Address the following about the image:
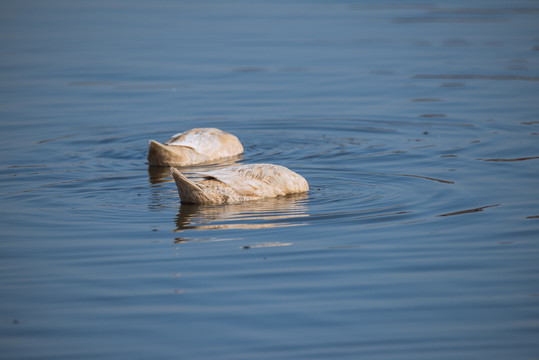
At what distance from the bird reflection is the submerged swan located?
78mm

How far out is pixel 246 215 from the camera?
27.2 ft

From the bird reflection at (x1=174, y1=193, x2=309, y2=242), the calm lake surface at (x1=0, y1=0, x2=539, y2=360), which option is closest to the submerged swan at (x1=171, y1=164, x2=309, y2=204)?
the bird reflection at (x1=174, y1=193, x2=309, y2=242)

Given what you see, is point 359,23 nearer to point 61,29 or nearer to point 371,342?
point 61,29

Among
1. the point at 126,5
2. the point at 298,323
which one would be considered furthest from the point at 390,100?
the point at 126,5

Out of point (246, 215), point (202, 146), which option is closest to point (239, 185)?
point (246, 215)

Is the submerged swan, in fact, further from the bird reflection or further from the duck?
the duck

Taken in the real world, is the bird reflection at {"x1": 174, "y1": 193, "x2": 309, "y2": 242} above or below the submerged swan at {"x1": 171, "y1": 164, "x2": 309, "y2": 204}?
below

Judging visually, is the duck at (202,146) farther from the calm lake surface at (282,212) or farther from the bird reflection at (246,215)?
the bird reflection at (246,215)

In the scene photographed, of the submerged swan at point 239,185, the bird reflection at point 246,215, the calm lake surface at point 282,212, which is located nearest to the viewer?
the calm lake surface at point 282,212

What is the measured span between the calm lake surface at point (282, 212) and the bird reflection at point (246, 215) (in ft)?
0.10

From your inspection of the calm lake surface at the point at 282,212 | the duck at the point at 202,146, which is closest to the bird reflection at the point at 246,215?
the calm lake surface at the point at 282,212

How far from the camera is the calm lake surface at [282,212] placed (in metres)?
5.70

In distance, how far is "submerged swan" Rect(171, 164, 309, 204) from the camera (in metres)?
8.58

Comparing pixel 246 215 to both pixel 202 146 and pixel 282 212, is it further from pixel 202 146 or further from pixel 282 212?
pixel 202 146
